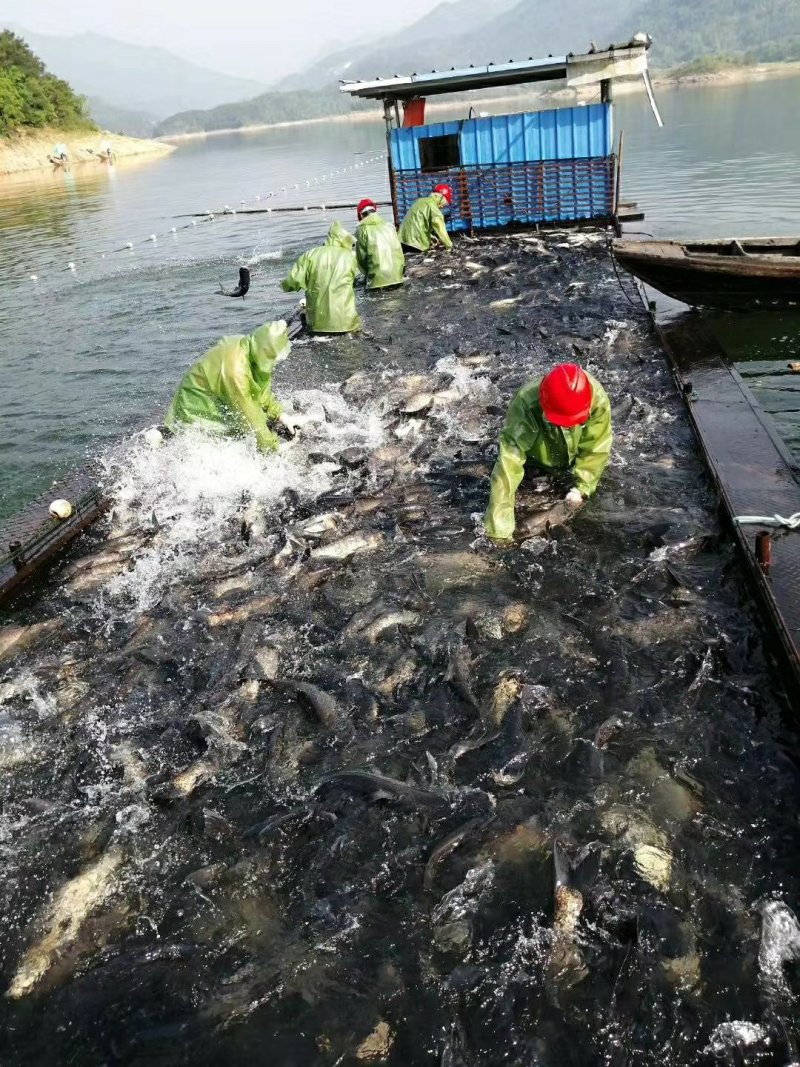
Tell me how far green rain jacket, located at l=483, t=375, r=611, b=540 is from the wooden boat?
726cm

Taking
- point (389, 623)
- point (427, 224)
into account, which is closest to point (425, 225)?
point (427, 224)

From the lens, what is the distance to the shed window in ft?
66.9

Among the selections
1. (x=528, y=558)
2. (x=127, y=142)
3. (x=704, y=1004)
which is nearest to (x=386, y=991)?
(x=704, y=1004)

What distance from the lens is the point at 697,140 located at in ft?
144

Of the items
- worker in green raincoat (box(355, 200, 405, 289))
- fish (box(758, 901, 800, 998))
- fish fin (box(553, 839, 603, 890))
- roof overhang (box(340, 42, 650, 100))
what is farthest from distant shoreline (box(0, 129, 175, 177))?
fish (box(758, 901, 800, 998))

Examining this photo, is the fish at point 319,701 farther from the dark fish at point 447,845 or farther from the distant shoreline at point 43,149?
the distant shoreline at point 43,149

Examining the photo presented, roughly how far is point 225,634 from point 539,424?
3.47 metres

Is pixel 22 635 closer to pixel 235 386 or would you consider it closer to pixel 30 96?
pixel 235 386

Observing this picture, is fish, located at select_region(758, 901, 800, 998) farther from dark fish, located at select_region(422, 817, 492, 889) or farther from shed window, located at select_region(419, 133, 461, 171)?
shed window, located at select_region(419, 133, 461, 171)

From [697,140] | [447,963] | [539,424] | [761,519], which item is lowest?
[447,963]

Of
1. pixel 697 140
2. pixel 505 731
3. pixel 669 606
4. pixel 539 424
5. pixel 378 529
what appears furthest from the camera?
pixel 697 140

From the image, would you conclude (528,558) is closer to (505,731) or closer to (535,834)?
(505,731)

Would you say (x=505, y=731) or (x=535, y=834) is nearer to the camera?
(x=535, y=834)

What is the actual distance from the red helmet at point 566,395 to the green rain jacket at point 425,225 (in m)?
14.5
